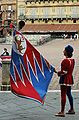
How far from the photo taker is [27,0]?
261ft

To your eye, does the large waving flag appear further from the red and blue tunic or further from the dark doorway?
the dark doorway

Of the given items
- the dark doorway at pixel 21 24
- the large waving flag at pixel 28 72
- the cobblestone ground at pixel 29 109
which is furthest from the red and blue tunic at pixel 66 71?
the dark doorway at pixel 21 24

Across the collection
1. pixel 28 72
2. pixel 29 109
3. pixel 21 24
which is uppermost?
pixel 28 72

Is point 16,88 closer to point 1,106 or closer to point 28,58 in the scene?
point 28,58

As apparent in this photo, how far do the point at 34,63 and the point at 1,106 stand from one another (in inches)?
73.5

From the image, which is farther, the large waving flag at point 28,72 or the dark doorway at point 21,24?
the dark doorway at point 21,24

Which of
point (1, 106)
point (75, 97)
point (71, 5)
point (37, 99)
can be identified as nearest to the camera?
point (37, 99)

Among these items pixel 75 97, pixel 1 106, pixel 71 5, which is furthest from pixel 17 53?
pixel 71 5

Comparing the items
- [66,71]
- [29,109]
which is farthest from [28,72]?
[29,109]

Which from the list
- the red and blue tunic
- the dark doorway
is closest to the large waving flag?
the red and blue tunic

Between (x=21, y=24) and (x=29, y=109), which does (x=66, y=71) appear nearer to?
(x=29, y=109)

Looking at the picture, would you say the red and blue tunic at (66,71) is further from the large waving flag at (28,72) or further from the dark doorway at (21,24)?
the dark doorway at (21,24)

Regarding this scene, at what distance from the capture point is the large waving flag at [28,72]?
916cm

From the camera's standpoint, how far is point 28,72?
9.22 m
